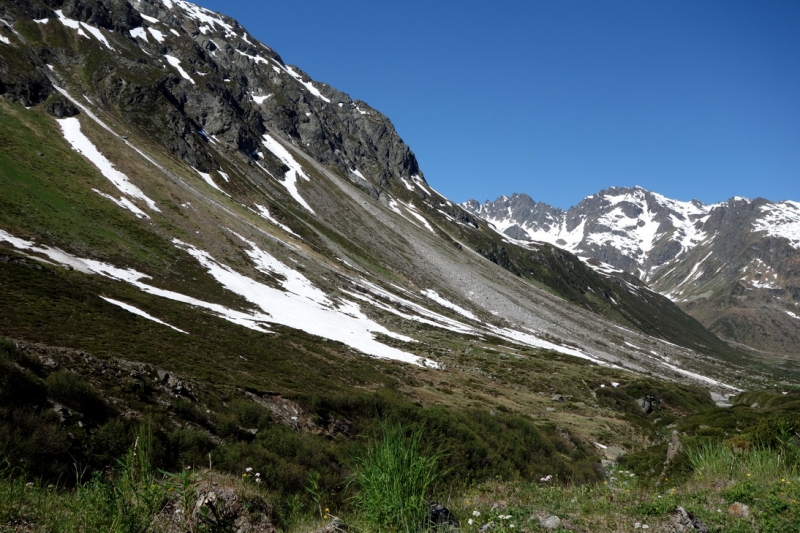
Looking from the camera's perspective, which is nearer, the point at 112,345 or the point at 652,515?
the point at 652,515

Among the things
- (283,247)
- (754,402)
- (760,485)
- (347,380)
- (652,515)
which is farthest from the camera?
(283,247)

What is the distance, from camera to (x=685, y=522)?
Result: 20.2ft

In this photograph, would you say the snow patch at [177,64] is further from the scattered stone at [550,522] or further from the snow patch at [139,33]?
the scattered stone at [550,522]

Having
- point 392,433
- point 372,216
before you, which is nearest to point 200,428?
point 392,433

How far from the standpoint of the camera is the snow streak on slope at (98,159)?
77562 millimetres

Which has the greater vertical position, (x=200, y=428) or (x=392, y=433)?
(x=392, y=433)

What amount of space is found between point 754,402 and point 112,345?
78.1 m

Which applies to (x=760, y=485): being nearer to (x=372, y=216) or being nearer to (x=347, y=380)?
(x=347, y=380)

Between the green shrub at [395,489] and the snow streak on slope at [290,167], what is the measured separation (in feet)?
443

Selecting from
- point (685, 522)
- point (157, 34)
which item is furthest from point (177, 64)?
point (685, 522)

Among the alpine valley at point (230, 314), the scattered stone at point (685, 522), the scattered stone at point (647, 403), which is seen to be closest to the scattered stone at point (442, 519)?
the alpine valley at point (230, 314)

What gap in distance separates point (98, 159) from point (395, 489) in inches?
3835

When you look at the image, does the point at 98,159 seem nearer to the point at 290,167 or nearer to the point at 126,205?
the point at 126,205

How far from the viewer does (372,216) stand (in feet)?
506
